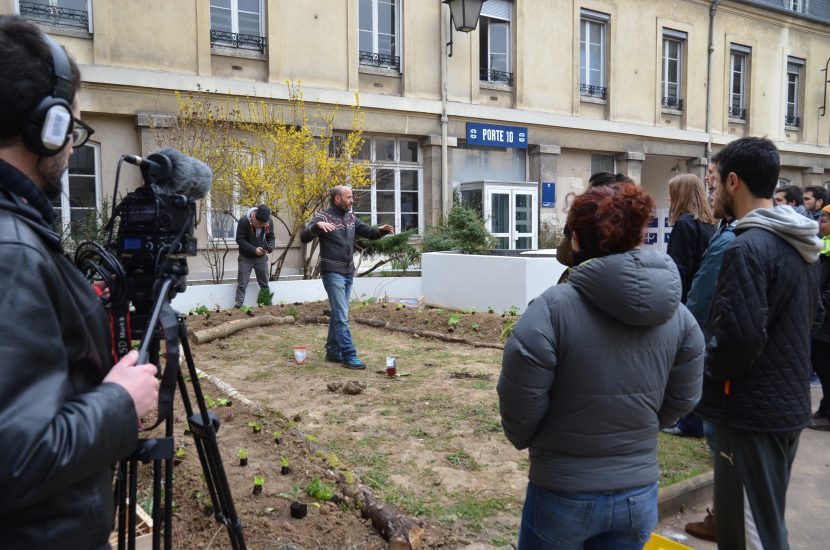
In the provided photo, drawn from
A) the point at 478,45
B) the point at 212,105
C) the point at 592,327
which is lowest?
the point at 592,327

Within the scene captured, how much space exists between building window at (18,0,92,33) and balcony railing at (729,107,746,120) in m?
20.6

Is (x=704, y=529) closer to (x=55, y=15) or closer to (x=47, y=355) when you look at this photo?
(x=47, y=355)

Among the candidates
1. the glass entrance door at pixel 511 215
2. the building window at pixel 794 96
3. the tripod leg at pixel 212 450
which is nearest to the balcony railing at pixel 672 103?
the building window at pixel 794 96

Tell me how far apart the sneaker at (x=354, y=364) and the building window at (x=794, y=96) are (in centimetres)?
2401

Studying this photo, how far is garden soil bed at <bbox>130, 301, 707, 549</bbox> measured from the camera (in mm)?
3445

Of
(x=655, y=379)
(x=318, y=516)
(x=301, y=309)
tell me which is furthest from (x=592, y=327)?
(x=301, y=309)

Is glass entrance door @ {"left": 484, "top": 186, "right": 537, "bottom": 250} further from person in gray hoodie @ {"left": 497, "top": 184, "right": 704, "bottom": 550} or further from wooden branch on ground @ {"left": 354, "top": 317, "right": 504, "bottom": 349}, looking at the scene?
person in gray hoodie @ {"left": 497, "top": 184, "right": 704, "bottom": 550}

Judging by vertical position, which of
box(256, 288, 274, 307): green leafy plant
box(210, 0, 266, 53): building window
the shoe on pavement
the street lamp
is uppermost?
the street lamp

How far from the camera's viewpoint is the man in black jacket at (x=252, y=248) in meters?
11.2

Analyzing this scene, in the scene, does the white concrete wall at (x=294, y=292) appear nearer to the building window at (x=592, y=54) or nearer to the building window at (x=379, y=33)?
the building window at (x=379, y=33)

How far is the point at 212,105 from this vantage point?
14.1 meters

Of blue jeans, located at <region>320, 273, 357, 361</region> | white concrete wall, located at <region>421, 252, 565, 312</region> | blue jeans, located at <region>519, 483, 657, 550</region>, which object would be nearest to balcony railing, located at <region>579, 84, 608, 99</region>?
white concrete wall, located at <region>421, 252, 565, 312</region>

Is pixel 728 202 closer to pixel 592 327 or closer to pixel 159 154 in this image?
pixel 592 327

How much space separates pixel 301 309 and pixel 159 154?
903 cm
